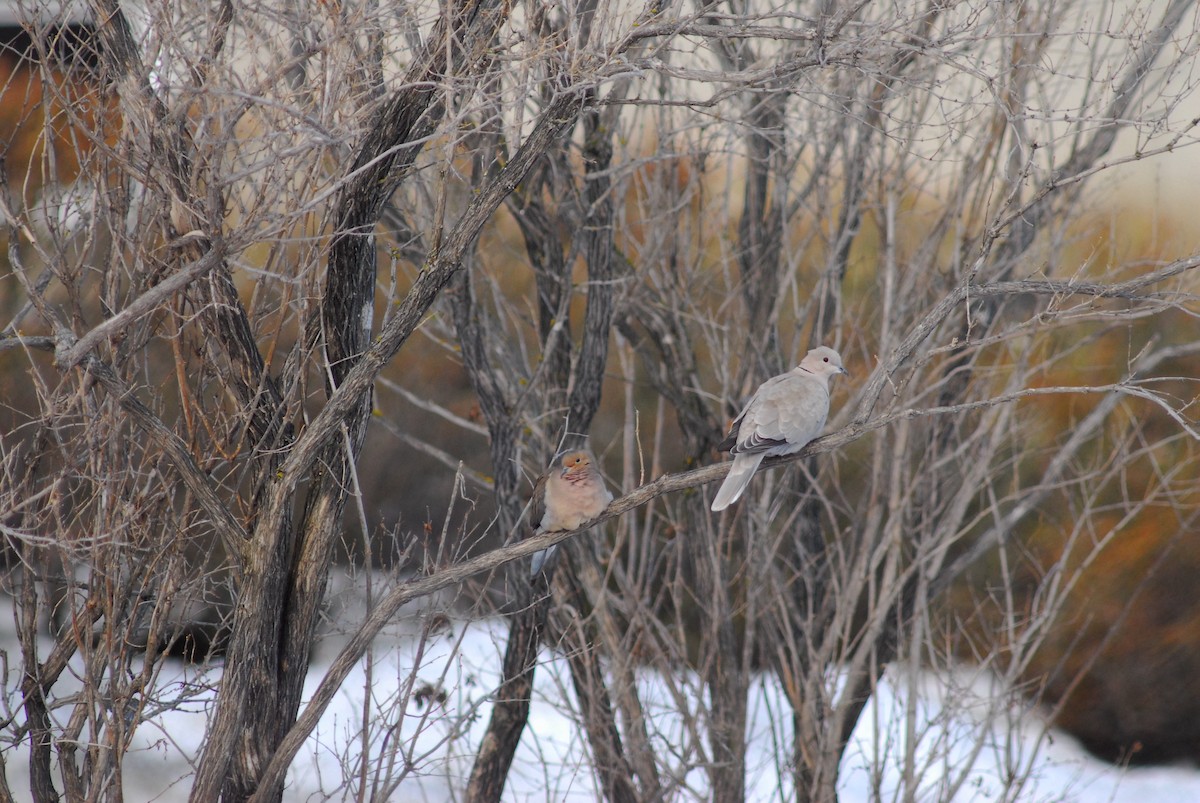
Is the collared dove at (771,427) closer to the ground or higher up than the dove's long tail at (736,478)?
higher up

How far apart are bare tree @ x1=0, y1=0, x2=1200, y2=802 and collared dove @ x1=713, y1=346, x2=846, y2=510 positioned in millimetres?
136

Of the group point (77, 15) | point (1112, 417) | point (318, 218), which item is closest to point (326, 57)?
point (318, 218)

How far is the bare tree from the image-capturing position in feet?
9.41

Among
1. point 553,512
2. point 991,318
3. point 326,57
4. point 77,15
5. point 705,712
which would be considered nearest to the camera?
point 326,57

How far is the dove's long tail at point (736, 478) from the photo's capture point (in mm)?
3018

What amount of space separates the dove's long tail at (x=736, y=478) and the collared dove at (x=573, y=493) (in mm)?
361

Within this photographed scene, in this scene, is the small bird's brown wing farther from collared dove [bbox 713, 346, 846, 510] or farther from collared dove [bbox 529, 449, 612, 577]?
collared dove [bbox 713, 346, 846, 510]

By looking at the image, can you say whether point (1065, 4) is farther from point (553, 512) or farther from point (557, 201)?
point (553, 512)

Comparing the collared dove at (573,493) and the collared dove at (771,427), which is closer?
the collared dove at (771,427)

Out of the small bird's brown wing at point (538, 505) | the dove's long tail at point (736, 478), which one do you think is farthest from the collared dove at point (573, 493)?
the dove's long tail at point (736, 478)

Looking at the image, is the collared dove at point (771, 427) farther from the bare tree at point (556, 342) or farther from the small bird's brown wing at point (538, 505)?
the small bird's brown wing at point (538, 505)

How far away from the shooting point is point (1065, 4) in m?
4.89

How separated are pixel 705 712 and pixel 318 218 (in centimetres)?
320

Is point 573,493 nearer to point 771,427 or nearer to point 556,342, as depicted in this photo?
point 771,427
